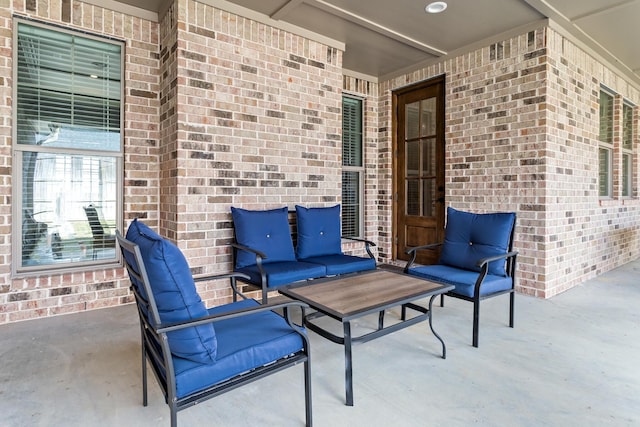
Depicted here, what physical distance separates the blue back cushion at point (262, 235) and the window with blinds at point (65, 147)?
1253 millimetres

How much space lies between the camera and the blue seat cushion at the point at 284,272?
287 cm

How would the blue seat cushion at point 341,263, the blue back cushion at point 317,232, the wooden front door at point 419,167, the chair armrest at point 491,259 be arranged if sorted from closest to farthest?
the chair armrest at point 491,259
the blue seat cushion at point 341,263
the blue back cushion at point 317,232
the wooden front door at point 419,167

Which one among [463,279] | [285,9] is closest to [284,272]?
[463,279]

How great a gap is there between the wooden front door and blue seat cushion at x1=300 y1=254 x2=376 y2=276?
178 cm

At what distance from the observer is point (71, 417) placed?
5.72 feet

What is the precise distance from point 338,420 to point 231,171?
248cm

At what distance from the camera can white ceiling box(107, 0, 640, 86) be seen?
3420 millimetres

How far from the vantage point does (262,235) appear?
3.31 m

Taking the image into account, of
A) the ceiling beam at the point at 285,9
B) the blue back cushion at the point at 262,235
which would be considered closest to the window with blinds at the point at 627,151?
the ceiling beam at the point at 285,9

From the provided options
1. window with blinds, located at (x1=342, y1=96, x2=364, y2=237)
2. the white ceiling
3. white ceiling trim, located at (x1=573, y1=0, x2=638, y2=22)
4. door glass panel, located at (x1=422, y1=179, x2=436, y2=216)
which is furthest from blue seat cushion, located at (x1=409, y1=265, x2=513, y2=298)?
white ceiling trim, located at (x1=573, y1=0, x2=638, y2=22)

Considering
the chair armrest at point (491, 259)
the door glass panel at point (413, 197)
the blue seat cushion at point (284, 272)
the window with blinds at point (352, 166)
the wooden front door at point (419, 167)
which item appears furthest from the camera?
the window with blinds at point (352, 166)

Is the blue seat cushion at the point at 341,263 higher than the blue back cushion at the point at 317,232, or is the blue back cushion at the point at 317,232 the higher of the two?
the blue back cushion at the point at 317,232

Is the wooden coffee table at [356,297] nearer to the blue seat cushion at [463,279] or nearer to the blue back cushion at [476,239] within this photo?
the blue seat cushion at [463,279]

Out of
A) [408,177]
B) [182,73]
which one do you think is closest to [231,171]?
[182,73]
